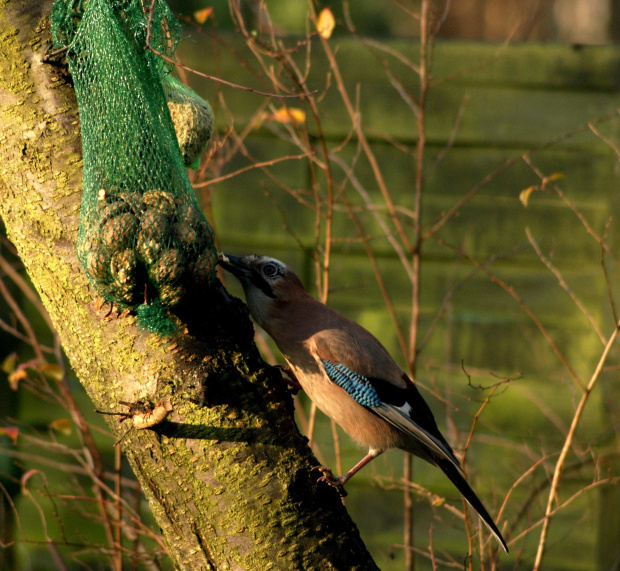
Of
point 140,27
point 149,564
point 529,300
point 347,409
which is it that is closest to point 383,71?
point 529,300

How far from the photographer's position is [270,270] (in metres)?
2.28

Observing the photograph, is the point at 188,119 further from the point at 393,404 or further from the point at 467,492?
the point at 467,492

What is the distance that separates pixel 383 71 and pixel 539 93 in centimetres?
77

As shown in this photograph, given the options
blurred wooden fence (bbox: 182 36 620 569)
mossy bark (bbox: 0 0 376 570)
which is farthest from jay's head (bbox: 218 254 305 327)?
blurred wooden fence (bbox: 182 36 620 569)

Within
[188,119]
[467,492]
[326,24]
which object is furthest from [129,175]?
[467,492]

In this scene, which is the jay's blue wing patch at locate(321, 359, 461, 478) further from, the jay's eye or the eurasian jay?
the jay's eye

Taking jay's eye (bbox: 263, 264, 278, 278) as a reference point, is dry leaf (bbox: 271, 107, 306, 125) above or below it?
above

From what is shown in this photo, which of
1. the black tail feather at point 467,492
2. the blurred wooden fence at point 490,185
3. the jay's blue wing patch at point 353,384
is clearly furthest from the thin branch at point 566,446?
the blurred wooden fence at point 490,185

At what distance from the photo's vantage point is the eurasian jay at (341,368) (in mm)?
2252

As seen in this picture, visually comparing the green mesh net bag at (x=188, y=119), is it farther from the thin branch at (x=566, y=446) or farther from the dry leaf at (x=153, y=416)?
the thin branch at (x=566, y=446)

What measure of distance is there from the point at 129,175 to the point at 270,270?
76 centimetres

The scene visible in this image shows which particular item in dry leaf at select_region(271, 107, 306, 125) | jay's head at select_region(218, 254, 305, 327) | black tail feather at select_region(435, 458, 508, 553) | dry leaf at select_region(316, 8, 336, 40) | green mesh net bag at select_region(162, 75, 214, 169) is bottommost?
black tail feather at select_region(435, 458, 508, 553)

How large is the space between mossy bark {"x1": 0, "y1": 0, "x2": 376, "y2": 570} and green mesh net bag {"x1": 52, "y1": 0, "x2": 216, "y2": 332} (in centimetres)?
7

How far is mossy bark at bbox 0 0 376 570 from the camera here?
5.10 ft
